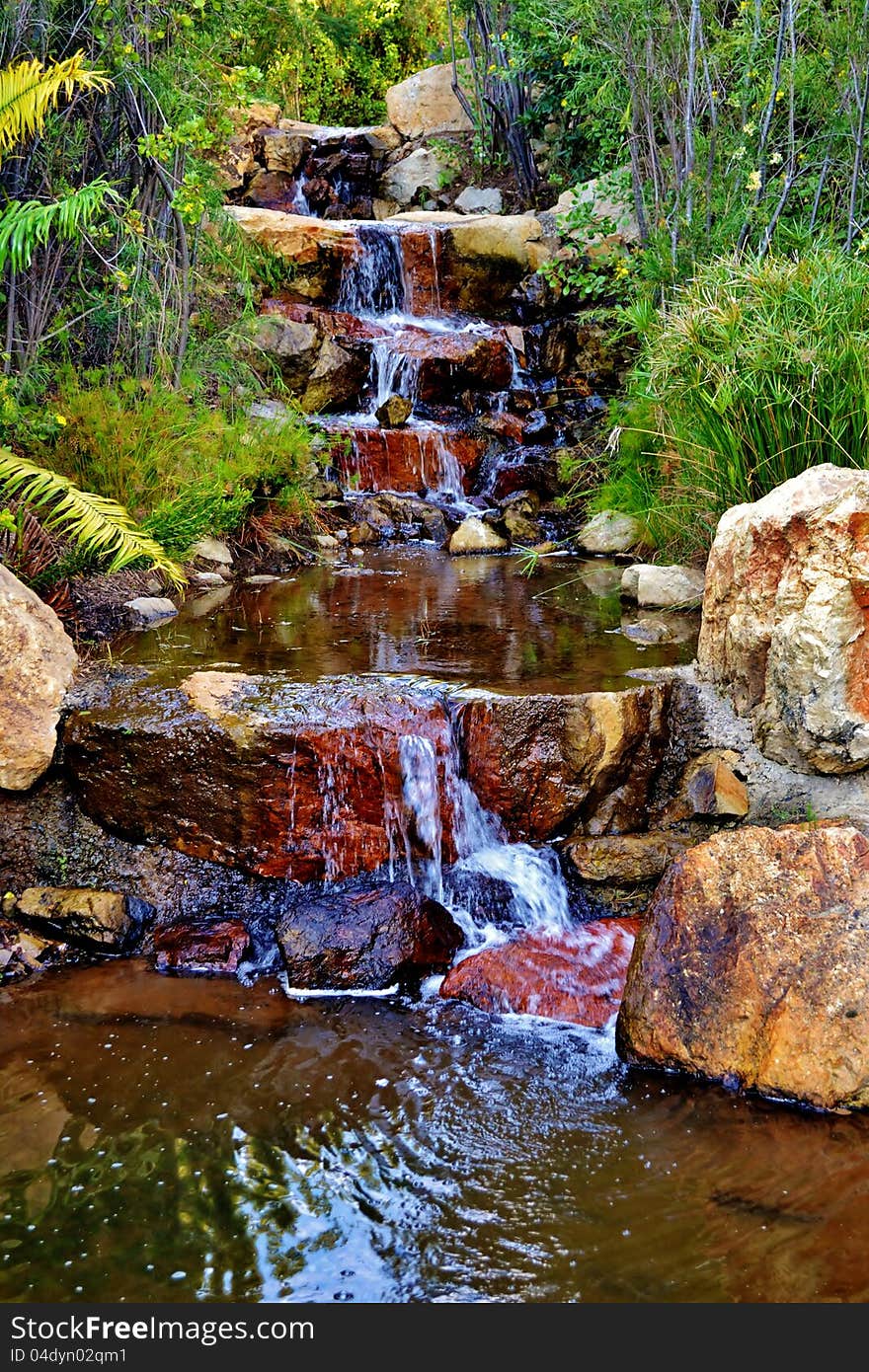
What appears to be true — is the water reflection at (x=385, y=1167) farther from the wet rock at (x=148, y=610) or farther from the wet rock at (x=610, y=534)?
the wet rock at (x=610, y=534)

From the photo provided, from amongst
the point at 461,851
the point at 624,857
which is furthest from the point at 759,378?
the point at 461,851

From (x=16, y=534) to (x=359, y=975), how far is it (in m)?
3.03

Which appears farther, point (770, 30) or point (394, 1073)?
point (770, 30)

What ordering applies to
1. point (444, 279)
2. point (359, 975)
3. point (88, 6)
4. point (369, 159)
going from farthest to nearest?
point (369, 159) → point (444, 279) → point (88, 6) → point (359, 975)

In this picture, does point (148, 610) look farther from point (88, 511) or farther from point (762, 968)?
point (762, 968)

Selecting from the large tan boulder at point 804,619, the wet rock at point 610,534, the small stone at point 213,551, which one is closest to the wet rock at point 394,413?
the wet rock at point 610,534

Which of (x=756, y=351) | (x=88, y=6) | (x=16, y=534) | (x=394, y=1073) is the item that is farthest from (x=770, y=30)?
(x=394, y=1073)

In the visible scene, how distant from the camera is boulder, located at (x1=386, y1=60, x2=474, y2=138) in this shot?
647 inches

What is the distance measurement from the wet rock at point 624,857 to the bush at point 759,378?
206 centimetres

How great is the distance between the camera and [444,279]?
12250 mm

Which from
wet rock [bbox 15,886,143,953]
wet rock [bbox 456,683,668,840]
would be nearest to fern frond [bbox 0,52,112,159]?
wet rock [bbox 456,683,668,840]

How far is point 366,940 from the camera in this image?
3.95 m

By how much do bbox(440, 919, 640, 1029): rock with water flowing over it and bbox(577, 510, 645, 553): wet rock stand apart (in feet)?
14.0

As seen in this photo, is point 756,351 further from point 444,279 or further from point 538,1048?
point 444,279
